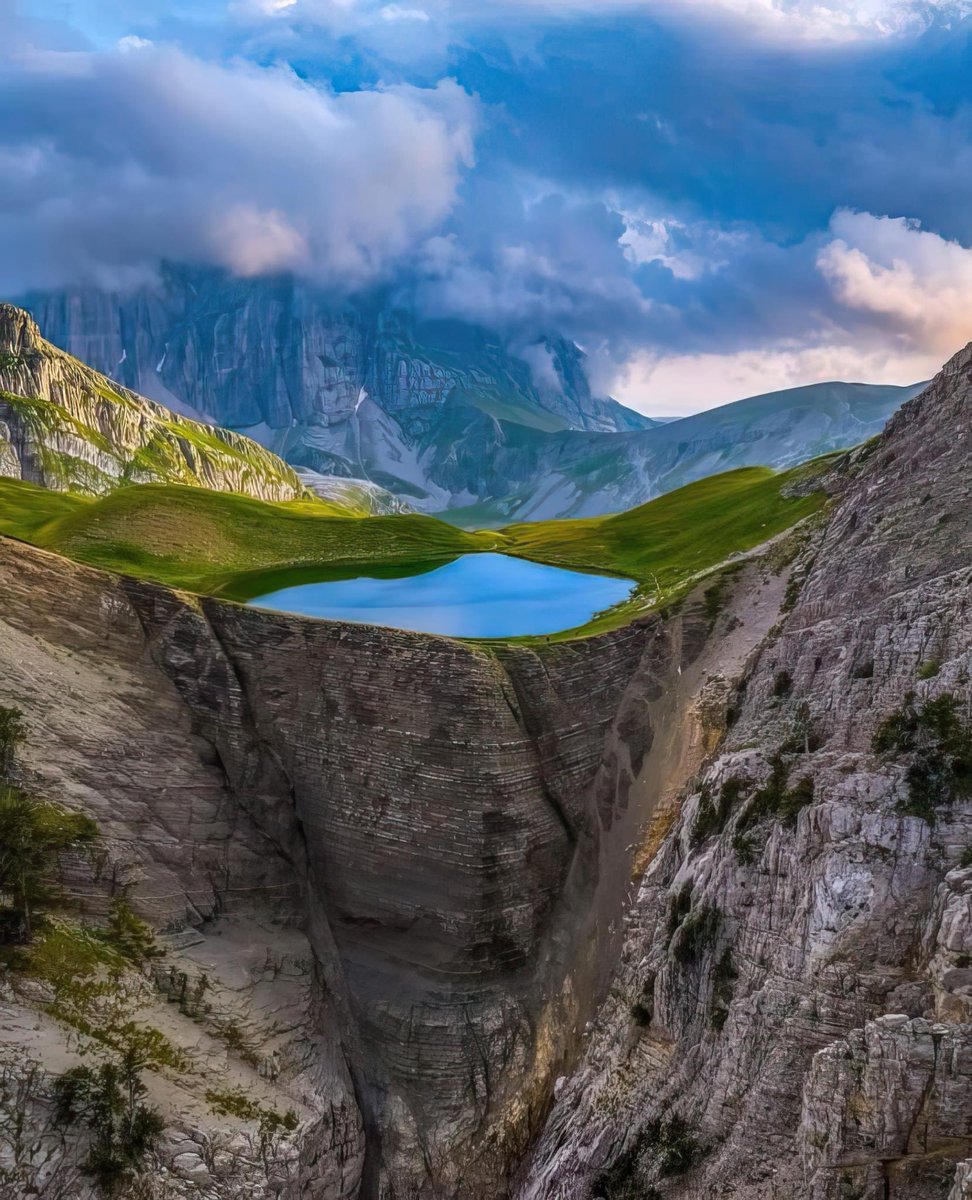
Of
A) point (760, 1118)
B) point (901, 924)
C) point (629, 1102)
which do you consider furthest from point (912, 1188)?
point (629, 1102)

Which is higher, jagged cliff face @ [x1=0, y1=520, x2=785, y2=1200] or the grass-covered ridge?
the grass-covered ridge

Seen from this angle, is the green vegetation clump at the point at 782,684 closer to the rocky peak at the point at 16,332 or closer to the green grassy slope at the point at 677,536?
the green grassy slope at the point at 677,536

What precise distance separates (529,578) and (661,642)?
43.4ft

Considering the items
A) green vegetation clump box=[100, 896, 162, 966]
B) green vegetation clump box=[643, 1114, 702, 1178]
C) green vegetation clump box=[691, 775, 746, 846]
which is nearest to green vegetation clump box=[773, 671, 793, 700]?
green vegetation clump box=[691, 775, 746, 846]

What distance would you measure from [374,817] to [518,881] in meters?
7.77

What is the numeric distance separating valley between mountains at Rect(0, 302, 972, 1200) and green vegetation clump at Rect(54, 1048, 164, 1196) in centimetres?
16

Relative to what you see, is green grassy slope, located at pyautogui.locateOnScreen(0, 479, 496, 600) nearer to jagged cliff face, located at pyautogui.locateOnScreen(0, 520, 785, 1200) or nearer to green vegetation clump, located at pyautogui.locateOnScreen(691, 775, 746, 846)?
jagged cliff face, located at pyautogui.locateOnScreen(0, 520, 785, 1200)

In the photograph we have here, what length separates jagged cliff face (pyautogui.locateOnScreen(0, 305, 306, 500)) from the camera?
144875 mm

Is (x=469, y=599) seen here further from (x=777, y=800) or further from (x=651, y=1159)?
(x=651, y=1159)

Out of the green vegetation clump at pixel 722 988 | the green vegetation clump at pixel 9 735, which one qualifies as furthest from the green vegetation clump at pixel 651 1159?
the green vegetation clump at pixel 9 735

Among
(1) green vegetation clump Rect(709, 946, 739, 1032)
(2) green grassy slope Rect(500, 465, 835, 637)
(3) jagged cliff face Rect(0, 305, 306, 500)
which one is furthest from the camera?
(3) jagged cliff face Rect(0, 305, 306, 500)

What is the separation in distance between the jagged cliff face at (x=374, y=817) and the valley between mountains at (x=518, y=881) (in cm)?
16

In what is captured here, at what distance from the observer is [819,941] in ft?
75.0

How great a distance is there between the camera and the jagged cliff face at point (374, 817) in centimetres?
3294
